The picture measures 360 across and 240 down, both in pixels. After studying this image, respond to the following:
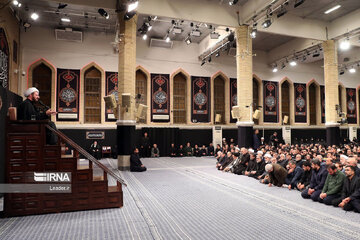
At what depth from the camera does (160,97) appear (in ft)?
40.2

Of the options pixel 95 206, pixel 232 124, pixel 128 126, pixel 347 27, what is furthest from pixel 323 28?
pixel 95 206

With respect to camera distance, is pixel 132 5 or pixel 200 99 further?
pixel 200 99

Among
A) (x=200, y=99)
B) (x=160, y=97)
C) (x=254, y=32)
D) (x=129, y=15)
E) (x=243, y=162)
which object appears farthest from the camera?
(x=200, y=99)

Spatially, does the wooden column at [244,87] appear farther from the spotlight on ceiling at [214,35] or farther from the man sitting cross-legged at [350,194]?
the man sitting cross-legged at [350,194]

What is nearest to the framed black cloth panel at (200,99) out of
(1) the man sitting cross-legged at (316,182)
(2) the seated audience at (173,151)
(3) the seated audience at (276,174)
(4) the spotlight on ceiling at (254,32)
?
(2) the seated audience at (173,151)

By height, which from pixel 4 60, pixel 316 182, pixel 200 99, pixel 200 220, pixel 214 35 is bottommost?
pixel 200 220

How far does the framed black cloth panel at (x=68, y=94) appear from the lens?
1094 cm

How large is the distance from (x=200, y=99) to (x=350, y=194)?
9.48 m

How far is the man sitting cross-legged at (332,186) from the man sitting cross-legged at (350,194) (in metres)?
0.07

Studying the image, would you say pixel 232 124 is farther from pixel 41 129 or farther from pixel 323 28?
pixel 41 129

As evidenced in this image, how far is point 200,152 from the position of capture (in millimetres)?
12141

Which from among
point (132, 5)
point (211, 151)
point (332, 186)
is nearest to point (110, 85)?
point (132, 5)

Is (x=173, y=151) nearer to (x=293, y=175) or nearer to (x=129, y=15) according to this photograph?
(x=129, y=15)

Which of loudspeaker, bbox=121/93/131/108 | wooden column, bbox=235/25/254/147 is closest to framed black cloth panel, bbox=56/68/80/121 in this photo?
loudspeaker, bbox=121/93/131/108
